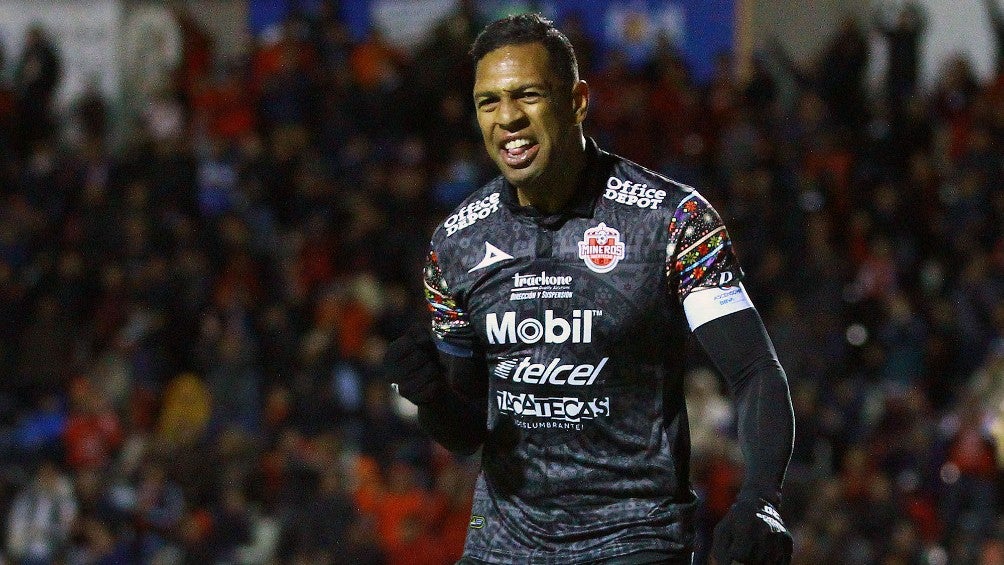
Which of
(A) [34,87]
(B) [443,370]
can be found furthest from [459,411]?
(A) [34,87]

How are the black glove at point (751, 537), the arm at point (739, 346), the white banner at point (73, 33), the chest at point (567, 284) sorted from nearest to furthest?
the black glove at point (751, 537)
the arm at point (739, 346)
the chest at point (567, 284)
the white banner at point (73, 33)

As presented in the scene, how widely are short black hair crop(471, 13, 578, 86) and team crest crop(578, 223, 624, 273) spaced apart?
0.42 metres

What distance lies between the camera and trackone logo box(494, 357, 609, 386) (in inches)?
161

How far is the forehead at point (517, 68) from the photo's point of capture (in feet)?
13.4

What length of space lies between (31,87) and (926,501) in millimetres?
10042

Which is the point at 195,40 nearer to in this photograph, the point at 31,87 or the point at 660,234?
the point at 31,87

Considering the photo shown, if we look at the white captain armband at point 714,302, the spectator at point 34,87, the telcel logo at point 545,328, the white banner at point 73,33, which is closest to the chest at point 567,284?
the telcel logo at point 545,328

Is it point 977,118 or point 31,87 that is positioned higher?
point 31,87

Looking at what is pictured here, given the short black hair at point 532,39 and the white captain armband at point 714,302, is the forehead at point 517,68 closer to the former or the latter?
the short black hair at point 532,39

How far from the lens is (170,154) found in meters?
14.9

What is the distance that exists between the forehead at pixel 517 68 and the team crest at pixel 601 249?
43 centimetres

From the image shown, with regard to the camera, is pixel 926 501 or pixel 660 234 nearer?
pixel 660 234

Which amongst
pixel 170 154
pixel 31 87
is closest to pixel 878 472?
pixel 170 154

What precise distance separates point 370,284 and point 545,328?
389 inches
